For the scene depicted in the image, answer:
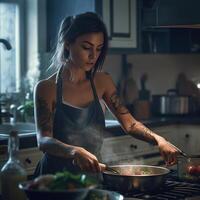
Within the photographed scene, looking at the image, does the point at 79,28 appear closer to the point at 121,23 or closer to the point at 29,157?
the point at 29,157

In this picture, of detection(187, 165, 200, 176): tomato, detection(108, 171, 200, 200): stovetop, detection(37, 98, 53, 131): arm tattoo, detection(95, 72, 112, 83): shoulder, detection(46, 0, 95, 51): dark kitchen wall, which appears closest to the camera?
detection(108, 171, 200, 200): stovetop

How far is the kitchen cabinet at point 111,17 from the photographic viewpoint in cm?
401

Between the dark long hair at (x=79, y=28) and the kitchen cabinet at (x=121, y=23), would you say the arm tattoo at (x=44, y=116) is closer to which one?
the dark long hair at (x=79, y=28)

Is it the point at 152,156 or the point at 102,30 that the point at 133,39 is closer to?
the point at 152,156

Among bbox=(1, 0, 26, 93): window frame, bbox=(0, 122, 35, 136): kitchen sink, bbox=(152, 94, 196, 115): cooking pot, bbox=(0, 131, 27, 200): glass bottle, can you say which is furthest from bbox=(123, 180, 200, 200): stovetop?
bbox=(152, 94, 196, 115): cooking pot

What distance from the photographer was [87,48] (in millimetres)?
2430

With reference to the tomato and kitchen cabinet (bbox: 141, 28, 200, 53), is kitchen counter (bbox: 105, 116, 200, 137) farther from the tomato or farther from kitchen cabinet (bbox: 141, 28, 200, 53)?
the tomato

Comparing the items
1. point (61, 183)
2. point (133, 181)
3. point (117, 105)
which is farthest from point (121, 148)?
point (61, 183)

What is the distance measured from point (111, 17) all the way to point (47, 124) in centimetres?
188

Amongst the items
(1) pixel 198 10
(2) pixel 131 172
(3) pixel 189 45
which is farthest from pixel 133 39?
(2) pixel 131 172

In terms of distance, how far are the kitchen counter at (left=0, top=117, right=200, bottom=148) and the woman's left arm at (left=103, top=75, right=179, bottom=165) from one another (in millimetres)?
635

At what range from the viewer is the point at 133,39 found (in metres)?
4.26

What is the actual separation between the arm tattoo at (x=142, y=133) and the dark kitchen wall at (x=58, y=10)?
1596 millimetres

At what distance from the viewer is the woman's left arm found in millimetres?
2347
